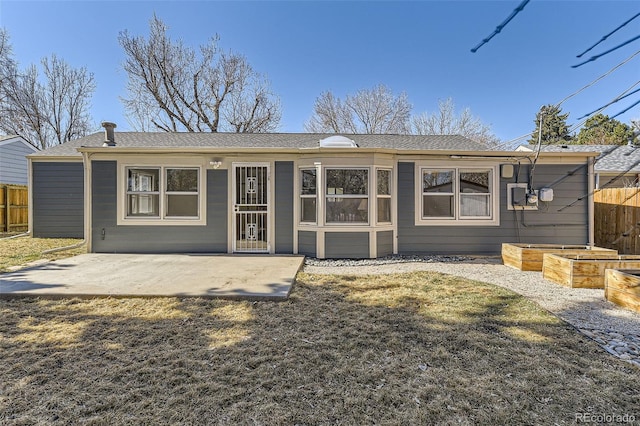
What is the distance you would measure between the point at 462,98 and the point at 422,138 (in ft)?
45.6

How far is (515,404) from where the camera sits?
1.98m

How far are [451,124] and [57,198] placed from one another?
23723mm

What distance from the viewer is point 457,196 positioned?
7.32 meters

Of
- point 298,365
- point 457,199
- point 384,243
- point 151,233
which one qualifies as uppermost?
point 457,199

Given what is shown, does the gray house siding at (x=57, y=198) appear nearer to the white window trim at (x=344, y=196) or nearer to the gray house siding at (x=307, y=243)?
the gray house siding at (x=307, y=243)

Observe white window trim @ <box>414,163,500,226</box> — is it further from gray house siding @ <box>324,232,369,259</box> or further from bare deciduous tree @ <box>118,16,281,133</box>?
bare deciduous tree @ <box>118,16,281,133</box>

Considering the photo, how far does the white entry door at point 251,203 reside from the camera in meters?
7.27

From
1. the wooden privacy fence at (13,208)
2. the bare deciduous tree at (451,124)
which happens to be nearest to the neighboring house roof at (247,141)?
the wooden privacy fence at (13,208)

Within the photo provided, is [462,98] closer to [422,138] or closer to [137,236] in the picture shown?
[422,138]

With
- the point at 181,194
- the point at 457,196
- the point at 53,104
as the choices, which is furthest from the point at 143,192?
the point at 53,104

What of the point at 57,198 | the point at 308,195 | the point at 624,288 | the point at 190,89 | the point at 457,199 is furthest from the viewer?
the point at 190,89

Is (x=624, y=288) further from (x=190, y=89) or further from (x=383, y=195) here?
(x=190, y=89)

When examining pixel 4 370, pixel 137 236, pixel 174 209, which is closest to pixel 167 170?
pixel 174 209

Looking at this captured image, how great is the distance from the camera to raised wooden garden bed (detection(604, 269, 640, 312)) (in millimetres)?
→ 3703
